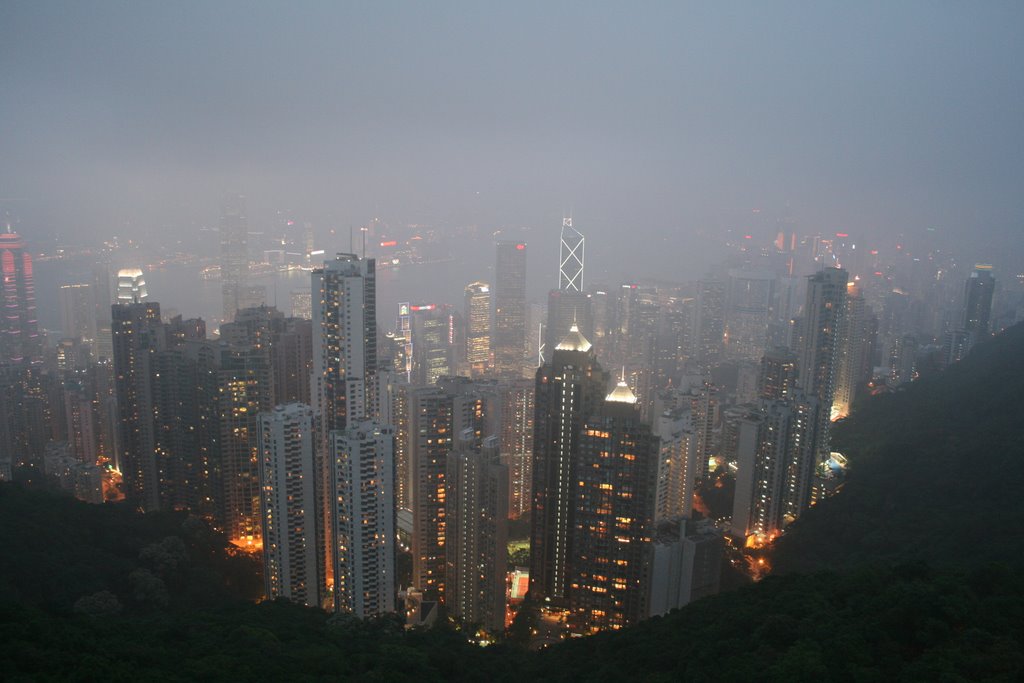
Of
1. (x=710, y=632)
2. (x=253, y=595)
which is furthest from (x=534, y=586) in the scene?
(x=710, y=632)

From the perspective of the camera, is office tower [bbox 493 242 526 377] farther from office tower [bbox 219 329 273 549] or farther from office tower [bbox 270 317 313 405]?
office tower [bbox 219 329 273 549]

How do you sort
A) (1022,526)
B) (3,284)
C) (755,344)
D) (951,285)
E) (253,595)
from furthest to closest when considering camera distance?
(755,344), (951,285), (3,284), (253,595), (1022,526)

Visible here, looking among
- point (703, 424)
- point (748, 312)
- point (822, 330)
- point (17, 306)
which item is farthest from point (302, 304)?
point (748, 312)

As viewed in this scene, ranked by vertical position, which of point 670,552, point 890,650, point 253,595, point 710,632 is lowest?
point 253,595

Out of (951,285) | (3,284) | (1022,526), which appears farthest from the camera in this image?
(951,285)

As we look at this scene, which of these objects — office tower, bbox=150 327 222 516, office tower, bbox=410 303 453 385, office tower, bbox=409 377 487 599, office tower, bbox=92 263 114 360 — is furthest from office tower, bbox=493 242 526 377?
office tower, bbox=92 263 114 360

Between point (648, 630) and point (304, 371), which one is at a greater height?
point (304, 371)

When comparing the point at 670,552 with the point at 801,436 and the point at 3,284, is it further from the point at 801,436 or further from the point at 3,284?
the point at 3,284

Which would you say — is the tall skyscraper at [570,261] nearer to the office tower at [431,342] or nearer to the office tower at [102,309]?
the office tower at [431,342]

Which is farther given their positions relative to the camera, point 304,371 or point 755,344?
point 755,344
